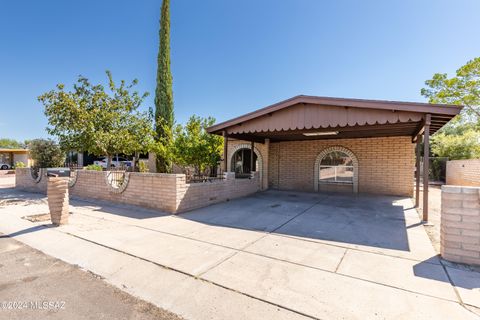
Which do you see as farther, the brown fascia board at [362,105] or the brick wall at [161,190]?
the brick wall at [161,190]

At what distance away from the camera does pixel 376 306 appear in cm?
237


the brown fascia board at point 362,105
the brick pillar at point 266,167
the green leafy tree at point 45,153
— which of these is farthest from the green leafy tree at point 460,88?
the green leafy tree at point 45,153

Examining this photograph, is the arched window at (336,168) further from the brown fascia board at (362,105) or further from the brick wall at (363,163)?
the brown fascia board at (362,105)

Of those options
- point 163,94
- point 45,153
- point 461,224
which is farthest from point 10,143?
point 461,224

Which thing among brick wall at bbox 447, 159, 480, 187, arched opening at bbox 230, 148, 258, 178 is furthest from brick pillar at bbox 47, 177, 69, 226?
brick wall at bbox 447, 159, 480, 187

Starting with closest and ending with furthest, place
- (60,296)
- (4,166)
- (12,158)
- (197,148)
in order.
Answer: (60,296) < (197,148) < (4,166) < (12,158)

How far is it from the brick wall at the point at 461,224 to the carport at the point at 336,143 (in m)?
2.29

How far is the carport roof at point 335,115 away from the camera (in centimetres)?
583

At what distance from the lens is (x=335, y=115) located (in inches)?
266

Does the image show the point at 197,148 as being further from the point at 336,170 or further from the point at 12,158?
the point at 12,158

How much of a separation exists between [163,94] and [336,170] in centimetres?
1003

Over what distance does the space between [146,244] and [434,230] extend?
616 cm

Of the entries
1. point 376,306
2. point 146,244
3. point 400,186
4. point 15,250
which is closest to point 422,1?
point 400,186

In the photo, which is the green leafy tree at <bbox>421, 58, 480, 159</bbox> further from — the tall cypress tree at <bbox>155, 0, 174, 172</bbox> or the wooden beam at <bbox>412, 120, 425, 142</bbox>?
the tall cypress tree at <bbox>155, 0, 174, 172</bbox>
